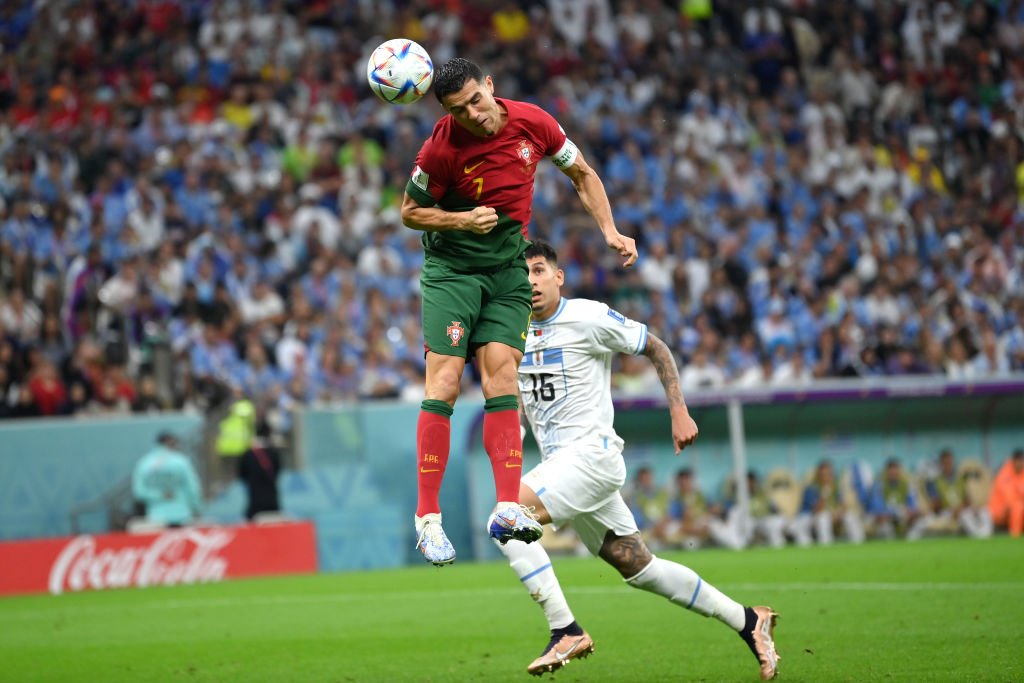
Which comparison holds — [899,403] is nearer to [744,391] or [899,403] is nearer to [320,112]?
[744,391]

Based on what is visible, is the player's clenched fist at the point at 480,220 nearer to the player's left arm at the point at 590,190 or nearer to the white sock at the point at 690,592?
the player's left arm at the point at 590,190

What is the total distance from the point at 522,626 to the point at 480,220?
4860 millimetres

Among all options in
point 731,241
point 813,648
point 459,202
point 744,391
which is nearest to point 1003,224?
point 731,241

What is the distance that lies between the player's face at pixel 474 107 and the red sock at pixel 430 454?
55.2 inches

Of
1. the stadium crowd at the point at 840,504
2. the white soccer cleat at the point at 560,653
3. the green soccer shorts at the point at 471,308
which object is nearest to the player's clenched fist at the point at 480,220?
the green soccer shorts at the point at 471,308

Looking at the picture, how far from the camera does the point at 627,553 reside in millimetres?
7809

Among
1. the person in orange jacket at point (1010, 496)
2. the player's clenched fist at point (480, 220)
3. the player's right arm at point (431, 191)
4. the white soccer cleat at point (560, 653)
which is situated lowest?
the person in orange jacket at point (1010, 496)

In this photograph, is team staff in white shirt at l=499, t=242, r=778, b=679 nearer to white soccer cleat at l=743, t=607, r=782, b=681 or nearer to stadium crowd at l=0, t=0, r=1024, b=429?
white soccer cleat at l=743, t=607, r=782, b=681

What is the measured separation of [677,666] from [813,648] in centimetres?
101

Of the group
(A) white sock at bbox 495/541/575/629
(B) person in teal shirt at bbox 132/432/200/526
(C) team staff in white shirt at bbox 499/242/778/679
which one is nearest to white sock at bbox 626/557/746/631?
(C) team staff in white shirt at bbox 499/242/778/679

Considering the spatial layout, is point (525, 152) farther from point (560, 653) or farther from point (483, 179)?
point (560, 653)

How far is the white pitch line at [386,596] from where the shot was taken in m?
12.6

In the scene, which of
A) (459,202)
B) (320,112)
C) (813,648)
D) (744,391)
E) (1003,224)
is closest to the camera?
(459,202)

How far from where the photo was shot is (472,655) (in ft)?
30.0
